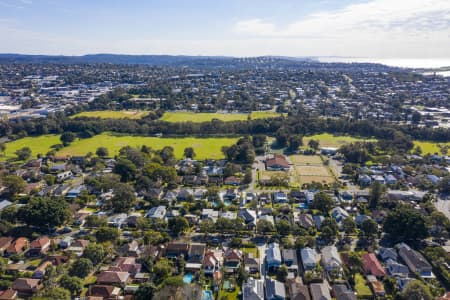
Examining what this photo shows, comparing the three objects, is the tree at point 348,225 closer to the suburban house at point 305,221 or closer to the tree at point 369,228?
the tree at point 369,228

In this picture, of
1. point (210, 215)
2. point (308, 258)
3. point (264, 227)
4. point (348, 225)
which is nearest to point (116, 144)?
point (210, 215)

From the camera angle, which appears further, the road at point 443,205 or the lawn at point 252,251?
the road at point 443,205

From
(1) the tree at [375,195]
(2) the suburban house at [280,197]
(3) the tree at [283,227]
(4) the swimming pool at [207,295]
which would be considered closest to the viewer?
(4) the swimming pool at [207,295]

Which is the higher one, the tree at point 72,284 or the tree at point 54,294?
the tree at point 54,294

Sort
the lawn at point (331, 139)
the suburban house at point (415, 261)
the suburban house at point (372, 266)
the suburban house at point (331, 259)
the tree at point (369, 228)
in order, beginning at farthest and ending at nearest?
the lawn at point (331, 139)
the tree at point (369, 228)
the suburban house at point (331, 259)
the suburban house at point (415, 261)
the suburban house at point (372, 266)

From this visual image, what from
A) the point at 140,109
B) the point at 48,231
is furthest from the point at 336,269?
the point at 140,109

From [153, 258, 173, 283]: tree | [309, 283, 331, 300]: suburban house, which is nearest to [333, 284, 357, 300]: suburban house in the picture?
[309, 283, 331, 300]: suburban house

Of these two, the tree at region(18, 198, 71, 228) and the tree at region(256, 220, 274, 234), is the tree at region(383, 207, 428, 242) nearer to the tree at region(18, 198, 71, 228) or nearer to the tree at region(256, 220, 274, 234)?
the tree at region(256, 220, 274, 234)

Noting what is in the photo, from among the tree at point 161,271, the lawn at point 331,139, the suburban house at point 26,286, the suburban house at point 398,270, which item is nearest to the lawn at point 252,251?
the tree at point 161,271
